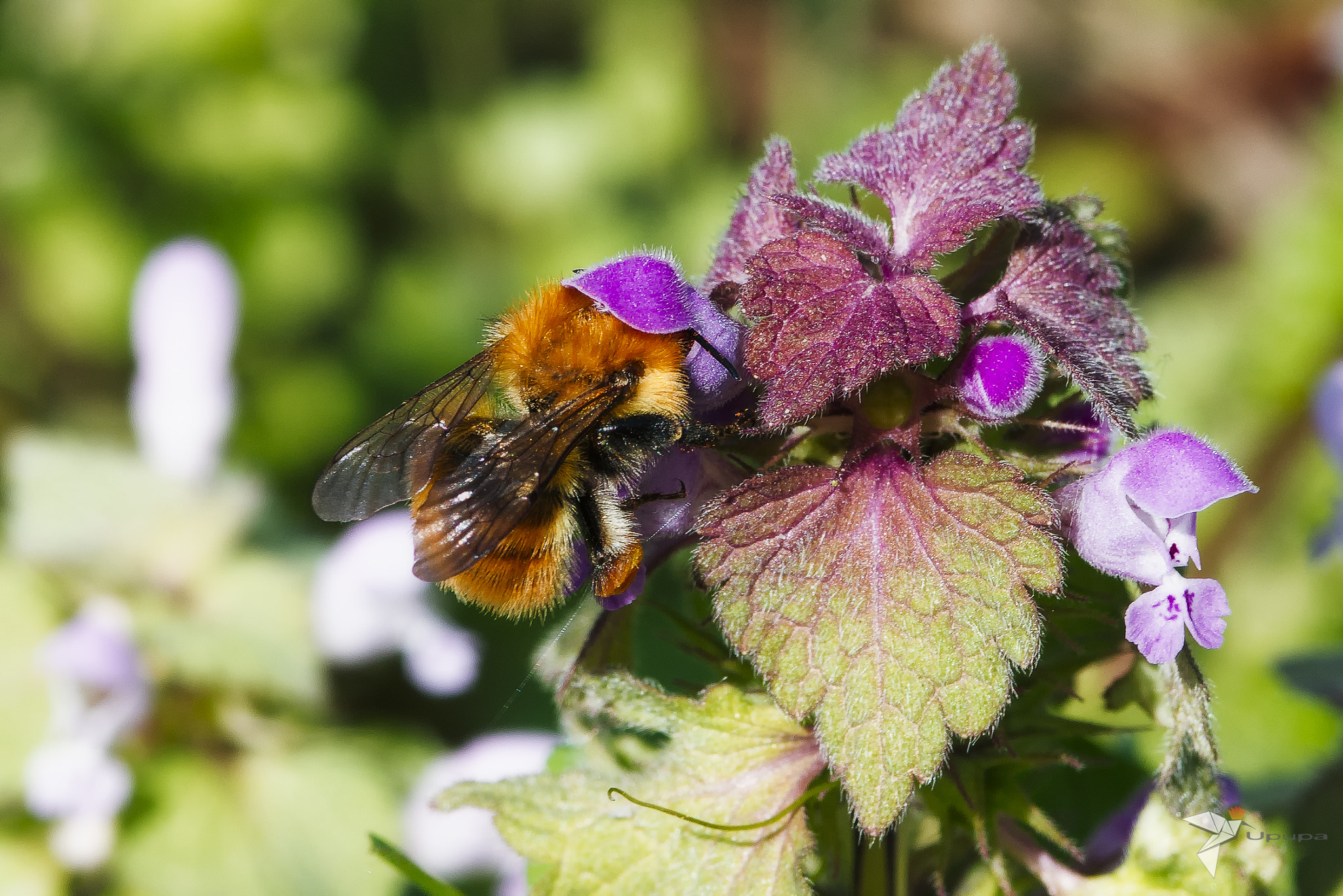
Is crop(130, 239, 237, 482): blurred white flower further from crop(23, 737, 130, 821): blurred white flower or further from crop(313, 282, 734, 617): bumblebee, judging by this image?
crop(313, 282, 734, 617): bumblebee

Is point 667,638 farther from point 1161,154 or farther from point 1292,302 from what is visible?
point 1161,154

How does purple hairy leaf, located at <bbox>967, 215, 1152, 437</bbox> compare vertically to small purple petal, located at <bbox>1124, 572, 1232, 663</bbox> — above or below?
above

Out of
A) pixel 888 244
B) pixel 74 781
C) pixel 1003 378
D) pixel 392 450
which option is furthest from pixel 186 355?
pixel 1003 378

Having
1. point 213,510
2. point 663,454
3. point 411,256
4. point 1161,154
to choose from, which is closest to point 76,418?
point 411,256

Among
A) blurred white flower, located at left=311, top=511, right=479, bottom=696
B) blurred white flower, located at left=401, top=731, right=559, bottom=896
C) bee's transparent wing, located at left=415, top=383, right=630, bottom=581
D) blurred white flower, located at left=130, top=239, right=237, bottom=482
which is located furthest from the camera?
blurred white flower, located at left=130, top=239, right=237, bottom=482

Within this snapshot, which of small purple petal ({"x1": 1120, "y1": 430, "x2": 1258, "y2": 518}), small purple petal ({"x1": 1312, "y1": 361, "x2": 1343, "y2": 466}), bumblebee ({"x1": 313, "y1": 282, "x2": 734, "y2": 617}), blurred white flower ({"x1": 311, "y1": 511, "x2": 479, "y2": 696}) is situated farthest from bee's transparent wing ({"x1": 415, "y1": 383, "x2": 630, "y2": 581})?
small purple petal ({"x1": 1312, "y1": 361, "x2": 1343, "y2": 466})

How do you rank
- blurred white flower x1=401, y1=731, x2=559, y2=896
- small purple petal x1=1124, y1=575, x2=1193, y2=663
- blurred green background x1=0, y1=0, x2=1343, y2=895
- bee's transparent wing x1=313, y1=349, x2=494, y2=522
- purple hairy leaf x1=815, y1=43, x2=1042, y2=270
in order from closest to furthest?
small purple petal x1=1124, y1=575, x2=1193, y2=663
purple hairy leaf x1=815, y1=43, x2=1042, y2=270
bee's transparent wing x1=313, y1=349, x2=494, y2=522
blurred white flower x1=401, y1=731, x2=559, y2=896
blurred green background x1=0, y1=0, x2=1343, y2=895

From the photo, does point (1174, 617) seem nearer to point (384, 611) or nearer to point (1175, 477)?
point (1175, 477)
